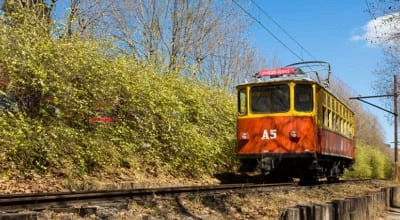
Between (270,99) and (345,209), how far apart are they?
7.29m

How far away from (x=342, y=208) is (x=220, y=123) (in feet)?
38.8

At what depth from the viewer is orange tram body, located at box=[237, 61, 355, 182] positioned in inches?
520

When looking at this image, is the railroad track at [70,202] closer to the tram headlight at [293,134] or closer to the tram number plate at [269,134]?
the tram number plate at [269,134]

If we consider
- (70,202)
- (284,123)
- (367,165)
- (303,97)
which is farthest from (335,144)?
(367,165)

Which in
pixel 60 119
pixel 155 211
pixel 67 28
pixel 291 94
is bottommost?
pixel 155 211

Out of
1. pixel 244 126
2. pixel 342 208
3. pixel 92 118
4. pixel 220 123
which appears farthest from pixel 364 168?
pixel 342 208

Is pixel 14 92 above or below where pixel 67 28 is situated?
below

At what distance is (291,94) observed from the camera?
13562 mm

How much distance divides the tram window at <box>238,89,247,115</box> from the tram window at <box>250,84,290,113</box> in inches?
10.4

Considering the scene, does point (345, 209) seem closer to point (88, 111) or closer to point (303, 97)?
point (303, 97)

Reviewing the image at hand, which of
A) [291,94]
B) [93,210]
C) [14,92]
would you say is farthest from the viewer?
[291,94]

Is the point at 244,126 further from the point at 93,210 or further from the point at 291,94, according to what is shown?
the point at 93,210

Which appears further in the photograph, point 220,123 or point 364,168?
point 364,168

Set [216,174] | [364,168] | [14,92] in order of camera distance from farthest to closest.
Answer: [364,168]
[216,174]
[14,92]
